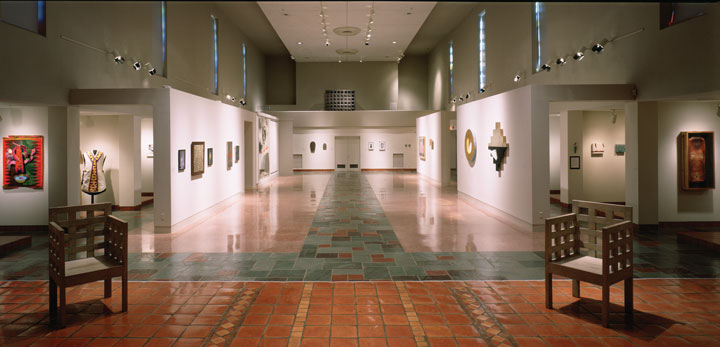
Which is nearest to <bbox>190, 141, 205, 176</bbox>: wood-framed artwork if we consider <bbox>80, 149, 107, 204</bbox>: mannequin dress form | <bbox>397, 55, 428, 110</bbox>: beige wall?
<bbox>80, 149, 107, 204</bbox>: mannequin dress form

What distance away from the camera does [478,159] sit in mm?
11766

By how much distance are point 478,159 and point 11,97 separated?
1006cm

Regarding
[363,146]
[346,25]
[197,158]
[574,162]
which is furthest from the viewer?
[363,146]

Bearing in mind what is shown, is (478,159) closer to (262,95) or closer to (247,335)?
(247,335)

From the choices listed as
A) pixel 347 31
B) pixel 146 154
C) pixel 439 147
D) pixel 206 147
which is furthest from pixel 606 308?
pixel 347 31

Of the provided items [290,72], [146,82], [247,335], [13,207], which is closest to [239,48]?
[290,72]

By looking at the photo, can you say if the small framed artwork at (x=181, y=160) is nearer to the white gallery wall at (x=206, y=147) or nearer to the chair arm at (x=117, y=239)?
the white gallery wall at (x=206, y=147)

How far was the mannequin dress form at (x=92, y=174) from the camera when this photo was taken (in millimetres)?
9930

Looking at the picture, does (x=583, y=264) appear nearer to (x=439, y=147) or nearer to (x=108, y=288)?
(x=108, y=288)

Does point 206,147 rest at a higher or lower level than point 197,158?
higher

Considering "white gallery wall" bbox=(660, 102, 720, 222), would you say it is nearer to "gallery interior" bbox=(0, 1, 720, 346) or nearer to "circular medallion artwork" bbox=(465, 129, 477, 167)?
"gallery interior" bbox=(0, 1, 720, 346)

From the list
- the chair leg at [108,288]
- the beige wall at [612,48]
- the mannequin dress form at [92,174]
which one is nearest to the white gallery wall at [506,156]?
the beige wall at [612,48]

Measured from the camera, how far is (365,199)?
13781mm

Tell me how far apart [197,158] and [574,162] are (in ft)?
31.5
